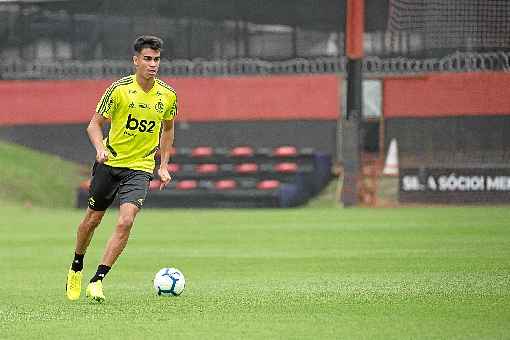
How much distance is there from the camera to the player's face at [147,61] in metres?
11.0

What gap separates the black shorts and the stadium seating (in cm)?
1998

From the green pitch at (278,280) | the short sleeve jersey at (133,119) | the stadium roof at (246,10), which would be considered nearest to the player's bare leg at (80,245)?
the green pitch at (278,280)

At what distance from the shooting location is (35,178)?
34000 millimetres

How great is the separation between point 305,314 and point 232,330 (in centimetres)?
109

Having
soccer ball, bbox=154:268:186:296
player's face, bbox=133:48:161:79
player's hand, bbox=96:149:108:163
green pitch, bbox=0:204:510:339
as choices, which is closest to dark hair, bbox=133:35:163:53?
player's face, bbox=133:48:161:79

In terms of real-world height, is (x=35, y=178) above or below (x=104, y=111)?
below

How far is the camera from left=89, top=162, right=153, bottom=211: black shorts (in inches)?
443

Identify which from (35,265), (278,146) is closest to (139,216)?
(278,146)

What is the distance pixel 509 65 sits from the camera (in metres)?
31.6

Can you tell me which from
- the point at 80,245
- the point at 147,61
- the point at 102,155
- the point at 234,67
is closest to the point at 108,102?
the point at 147,61

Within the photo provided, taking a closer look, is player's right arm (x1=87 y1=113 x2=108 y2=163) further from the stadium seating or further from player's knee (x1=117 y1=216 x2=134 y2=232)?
the stadium seating

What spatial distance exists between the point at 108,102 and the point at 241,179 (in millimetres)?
21691

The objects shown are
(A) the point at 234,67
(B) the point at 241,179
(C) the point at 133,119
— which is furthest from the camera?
(A) the point at 234,67

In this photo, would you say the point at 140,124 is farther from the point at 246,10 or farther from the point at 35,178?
the point at 246,10
